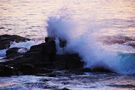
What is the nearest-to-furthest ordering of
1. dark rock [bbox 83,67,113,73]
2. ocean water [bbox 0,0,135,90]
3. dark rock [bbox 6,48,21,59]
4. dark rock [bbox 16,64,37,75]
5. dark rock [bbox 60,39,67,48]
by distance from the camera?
1. ocean water [bbox 0,0,135,90]
2. dark rock [bbox 16,64,37,75]
3. dark rock [bbox 83,67,113,73]
4. dark rock [bbox 60,39,67,48]
5. dark rock [bbox 6,48,21,59]

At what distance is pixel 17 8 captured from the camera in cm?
7588

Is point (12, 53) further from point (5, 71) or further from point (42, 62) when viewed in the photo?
point (5, 71)

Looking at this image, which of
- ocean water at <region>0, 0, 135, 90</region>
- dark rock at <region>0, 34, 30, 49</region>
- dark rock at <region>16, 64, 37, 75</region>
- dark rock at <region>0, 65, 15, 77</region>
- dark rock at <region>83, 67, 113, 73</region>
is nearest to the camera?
ocean water at <region>0, 0, 135, 90</region>

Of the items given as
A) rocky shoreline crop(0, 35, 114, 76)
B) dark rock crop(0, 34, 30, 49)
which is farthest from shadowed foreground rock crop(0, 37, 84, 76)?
dark rock crop(0, 34, 30, 49)

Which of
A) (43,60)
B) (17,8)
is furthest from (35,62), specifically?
(17,8)

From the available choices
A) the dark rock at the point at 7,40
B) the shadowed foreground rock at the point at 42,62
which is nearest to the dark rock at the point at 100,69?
the shadowed foreground rock at the point at 42,62

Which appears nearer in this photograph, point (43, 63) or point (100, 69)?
point (43, 63)

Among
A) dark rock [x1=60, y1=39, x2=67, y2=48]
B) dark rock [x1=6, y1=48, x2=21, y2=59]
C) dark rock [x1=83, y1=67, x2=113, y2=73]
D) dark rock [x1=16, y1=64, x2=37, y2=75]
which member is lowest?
dark rock [x1=83, y1=67, x2=113, y2=73]

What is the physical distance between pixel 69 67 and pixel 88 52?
2614 millimetres

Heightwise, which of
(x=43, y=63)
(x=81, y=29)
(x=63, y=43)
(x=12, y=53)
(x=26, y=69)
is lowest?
(x=26, y=69)

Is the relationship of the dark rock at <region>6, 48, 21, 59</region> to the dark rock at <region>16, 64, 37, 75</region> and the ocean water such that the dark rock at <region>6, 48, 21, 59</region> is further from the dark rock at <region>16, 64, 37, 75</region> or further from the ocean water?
the ocean water

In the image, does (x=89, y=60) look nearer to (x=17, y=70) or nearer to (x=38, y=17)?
(x=17, y=70)

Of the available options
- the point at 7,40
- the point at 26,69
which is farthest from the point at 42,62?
the point at 7,40

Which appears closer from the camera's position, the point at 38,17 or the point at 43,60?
the point at 43,60
